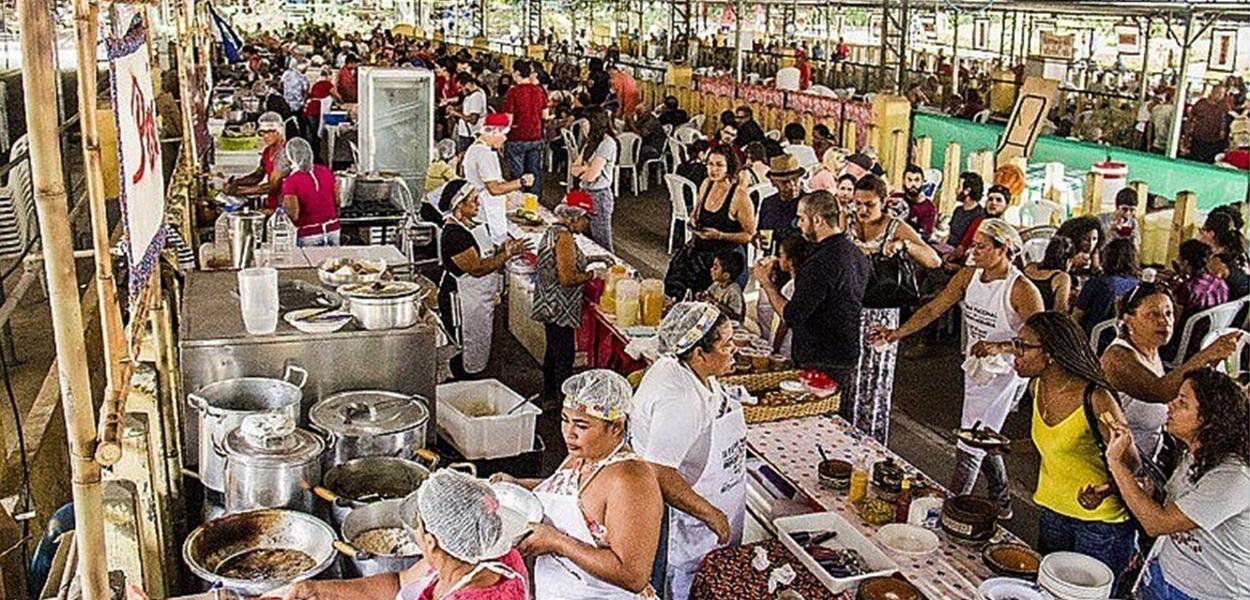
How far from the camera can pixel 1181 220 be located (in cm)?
745

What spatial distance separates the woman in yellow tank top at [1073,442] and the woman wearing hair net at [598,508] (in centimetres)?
141

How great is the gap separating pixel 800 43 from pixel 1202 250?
18750mm

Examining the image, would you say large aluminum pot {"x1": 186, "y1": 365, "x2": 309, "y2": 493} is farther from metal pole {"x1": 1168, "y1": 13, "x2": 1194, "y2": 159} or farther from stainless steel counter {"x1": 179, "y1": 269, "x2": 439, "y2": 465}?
metal pole {"x1": 1168, "y1": 13, "x2": 1194, "y2": 159}

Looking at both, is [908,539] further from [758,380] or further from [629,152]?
[629,152]

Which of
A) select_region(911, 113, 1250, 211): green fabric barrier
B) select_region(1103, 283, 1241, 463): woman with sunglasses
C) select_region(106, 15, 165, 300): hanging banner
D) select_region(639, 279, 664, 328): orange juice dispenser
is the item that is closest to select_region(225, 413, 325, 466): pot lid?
select_region(106, 15, 165, 300): hanging banner

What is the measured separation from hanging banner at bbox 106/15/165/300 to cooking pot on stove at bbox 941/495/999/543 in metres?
2.49

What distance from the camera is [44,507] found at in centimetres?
506

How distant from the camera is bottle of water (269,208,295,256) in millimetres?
5662

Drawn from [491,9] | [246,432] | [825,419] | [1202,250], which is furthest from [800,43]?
[246,432]

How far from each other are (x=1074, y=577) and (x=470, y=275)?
4013 mm

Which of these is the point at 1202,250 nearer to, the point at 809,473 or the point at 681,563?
the point at 809,473

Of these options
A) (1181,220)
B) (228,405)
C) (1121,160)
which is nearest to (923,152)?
(1121,160)

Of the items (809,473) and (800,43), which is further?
(800,43)

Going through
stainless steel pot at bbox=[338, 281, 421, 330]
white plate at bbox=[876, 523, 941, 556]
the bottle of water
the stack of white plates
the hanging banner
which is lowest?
white plate at bbox=[876, 523, 941, 556]
